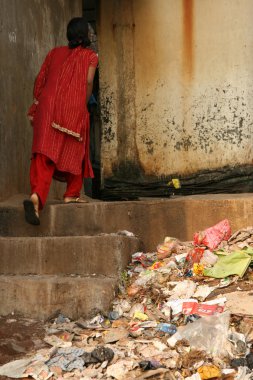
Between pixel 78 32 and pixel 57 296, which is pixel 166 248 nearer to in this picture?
pixel 57 296

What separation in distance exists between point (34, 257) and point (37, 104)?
1411 mm

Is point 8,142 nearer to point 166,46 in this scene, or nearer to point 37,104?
point 37,104

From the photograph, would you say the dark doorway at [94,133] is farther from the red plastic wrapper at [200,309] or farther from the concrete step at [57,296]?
the red plastic wrapper at [200,309]

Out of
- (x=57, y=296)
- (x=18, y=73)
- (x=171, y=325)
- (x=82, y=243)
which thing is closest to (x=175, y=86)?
(x=18, y=73)

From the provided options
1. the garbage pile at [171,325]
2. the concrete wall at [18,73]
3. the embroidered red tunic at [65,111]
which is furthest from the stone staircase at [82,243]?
the embroidered red tunic at [65,111]

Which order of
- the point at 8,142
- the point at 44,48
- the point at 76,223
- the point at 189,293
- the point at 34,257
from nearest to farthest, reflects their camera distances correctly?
the point at 189,293 < the point at 34,257 < the point at 76,223 < the point at 8,142 < the point at 44,48

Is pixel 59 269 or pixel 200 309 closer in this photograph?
pixel 200 309

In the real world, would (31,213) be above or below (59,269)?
above

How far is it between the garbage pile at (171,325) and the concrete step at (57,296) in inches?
3.2

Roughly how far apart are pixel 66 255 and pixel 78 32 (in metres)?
1.89

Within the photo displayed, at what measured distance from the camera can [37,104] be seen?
5.67 meters

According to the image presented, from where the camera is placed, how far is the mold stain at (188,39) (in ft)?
23.9

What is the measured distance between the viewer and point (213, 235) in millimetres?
5328

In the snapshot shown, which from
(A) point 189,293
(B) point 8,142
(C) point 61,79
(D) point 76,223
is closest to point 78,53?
(C) point 61,79
